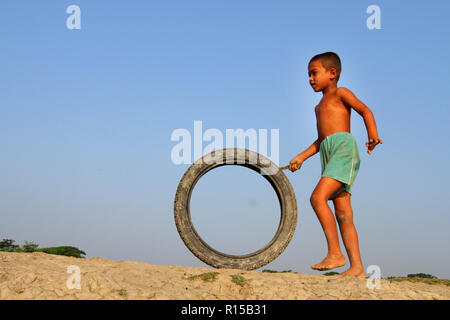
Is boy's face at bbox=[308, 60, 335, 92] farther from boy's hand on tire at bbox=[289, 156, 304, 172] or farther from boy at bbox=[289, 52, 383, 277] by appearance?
boy's hand on tire at bbox=[289, 156, 304, 172]

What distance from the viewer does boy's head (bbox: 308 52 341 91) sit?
7.01m

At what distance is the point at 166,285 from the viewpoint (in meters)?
5.09

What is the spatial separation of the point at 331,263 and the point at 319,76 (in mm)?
2791

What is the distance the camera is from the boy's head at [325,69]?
701 centimetres

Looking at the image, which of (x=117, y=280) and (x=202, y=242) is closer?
(x=117, y=280)

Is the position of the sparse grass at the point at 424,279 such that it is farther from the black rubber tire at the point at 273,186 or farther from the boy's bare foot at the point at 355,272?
the black rubber tire at the point at 273,186

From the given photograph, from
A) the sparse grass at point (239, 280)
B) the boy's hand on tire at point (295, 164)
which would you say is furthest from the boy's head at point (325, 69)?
the sparse grass at point (239, 280)

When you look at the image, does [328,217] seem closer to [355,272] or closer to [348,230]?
[348,230]

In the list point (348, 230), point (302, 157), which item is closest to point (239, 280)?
point (348, 230)
